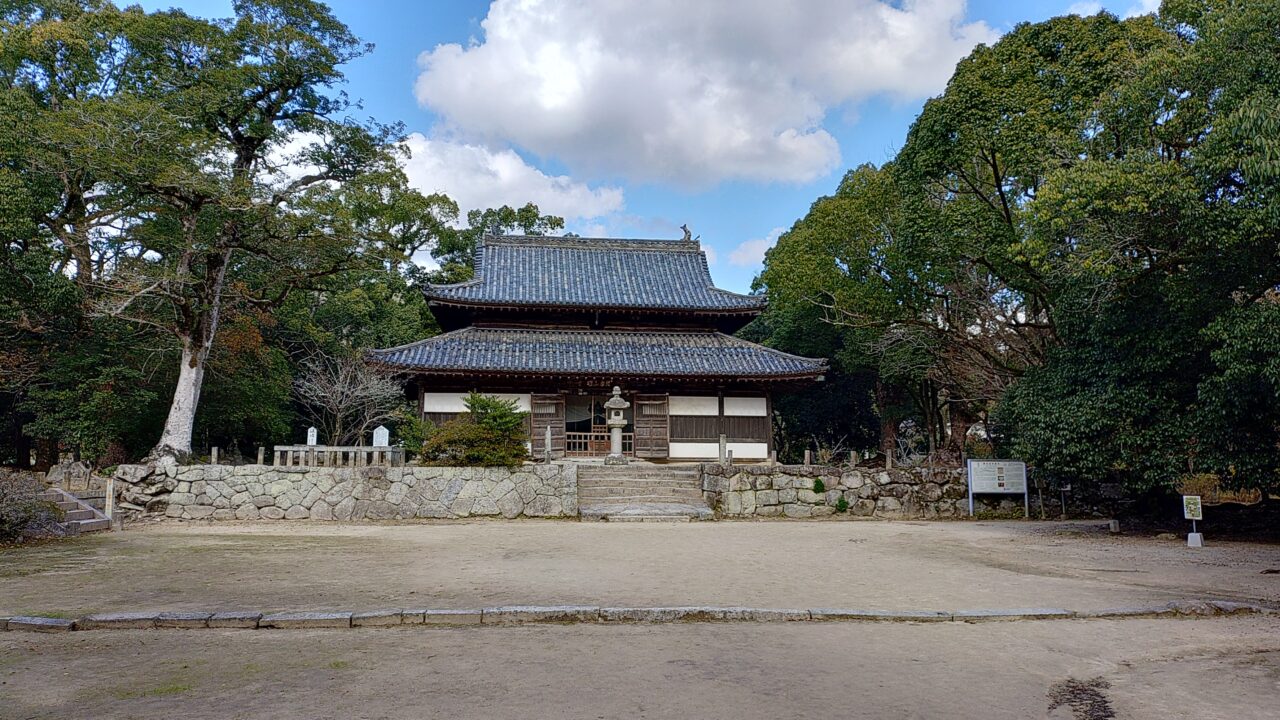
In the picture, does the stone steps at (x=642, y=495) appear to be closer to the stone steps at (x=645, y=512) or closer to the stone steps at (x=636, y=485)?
the stone steps at (x=636, y=485)

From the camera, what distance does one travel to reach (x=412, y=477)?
16000 millimetres

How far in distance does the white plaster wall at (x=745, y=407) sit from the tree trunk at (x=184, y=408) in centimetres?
1475

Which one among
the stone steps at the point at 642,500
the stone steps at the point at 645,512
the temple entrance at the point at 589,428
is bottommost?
the stone steps at the point at 645,512

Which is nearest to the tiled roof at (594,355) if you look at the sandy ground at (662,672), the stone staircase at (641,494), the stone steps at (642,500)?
the stone staircase at (641,494)

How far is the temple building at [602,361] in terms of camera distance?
2155 centimetres

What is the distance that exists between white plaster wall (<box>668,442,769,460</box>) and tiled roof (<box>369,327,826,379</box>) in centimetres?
239

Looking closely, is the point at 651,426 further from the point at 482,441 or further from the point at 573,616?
the point at 573,616

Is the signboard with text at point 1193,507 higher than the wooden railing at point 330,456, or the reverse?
the wooden railing at point 330,456

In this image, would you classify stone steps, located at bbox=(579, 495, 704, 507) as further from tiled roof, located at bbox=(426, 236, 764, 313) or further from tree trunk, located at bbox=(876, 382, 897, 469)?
tree trunk, located at bbox=(876, 382, 897, 469)

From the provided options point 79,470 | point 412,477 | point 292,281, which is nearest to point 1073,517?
point 412,477

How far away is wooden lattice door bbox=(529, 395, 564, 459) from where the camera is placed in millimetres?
22141

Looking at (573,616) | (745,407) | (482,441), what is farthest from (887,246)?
(573,616)

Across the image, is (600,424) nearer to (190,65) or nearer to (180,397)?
(180,397)

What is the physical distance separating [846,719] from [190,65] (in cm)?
2197
